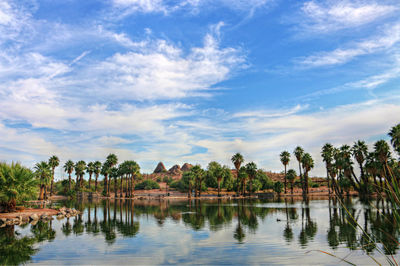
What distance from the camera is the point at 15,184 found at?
3888cm

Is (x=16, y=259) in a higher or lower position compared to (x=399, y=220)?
lower

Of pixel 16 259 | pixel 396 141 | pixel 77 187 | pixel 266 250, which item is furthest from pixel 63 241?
pixel 77 187

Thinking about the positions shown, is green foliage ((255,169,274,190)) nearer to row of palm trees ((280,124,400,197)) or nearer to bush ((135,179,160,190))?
row of palm trees ((280,124,400,197))

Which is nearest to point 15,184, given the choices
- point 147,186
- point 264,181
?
point 147,186

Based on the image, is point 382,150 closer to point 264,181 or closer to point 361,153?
point 361,153

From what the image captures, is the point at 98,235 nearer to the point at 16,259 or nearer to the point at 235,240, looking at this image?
the point at 16,259

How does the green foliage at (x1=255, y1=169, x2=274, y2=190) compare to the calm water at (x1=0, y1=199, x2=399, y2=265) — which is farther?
the green foliage at (x1=255, y1=169, x2=274, y2=190)

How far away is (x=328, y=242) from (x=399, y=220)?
21.6m

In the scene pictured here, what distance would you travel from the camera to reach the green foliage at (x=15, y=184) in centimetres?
3812

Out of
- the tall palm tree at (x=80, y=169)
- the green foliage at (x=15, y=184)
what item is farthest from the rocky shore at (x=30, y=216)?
the tall palm tree at (x=80, y=169)

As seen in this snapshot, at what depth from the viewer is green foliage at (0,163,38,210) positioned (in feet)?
125

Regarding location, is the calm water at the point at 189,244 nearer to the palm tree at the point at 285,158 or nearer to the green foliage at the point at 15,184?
the green foliage at the point at 15,184

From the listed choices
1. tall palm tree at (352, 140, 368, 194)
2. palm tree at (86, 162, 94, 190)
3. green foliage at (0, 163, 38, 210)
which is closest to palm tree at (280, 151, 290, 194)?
tall palm tree at (352, 140, 368, 194)

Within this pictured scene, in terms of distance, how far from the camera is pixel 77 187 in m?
115
